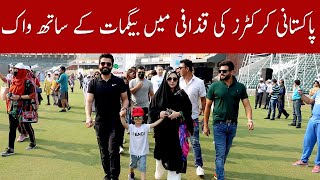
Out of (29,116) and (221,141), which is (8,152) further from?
(221,141)

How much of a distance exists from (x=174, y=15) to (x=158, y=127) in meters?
7.54

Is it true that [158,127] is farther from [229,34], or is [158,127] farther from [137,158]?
[229,34]

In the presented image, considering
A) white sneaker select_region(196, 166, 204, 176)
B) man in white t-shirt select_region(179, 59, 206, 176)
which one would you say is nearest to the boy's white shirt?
man in white t-shirt select_region(179, 59, 206, 176)

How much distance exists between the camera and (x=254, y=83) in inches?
1113

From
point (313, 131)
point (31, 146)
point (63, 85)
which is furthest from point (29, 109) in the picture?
point (63, 85)

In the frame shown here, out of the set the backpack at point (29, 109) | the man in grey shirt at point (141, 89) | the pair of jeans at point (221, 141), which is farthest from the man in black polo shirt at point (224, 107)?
the backpack at point (29, 109)

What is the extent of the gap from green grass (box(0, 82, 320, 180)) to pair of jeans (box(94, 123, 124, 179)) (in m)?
0.49

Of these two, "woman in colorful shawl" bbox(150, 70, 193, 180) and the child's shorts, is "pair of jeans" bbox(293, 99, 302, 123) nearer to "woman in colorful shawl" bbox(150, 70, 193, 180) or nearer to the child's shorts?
"woman in colorful shawl" bbox(150, 70, 193, 180)

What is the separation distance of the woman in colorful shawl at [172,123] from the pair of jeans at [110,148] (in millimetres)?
565

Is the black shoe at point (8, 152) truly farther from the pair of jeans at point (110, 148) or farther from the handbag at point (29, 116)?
the pair of jeans at point (110, 148)

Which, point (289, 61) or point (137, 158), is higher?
point (289, 61)

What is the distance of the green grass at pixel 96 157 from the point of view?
5.01 m

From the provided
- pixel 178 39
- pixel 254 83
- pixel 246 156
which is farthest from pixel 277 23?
pixel 254 83

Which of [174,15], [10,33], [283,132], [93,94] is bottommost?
[283,132]
